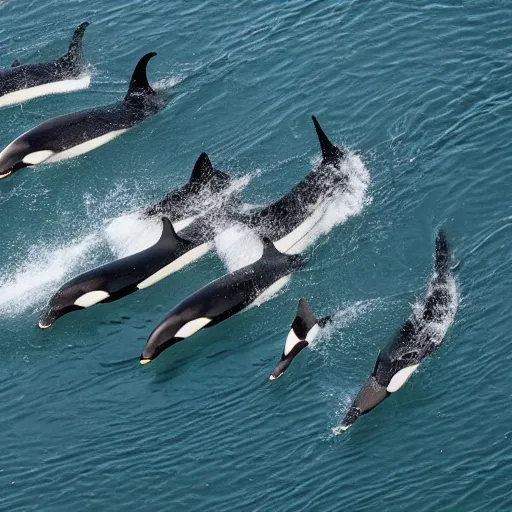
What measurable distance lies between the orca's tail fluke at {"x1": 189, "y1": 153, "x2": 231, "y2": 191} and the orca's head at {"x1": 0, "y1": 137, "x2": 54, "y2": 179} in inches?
152

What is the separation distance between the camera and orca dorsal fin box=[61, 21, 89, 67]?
2845 cm

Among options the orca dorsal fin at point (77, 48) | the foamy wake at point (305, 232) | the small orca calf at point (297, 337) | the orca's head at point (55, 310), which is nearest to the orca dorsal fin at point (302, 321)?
the small orca calf at point (297, 337)

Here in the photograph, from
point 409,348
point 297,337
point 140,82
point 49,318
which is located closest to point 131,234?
point 49,318

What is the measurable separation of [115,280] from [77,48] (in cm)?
931

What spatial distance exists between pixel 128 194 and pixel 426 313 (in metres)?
7.54

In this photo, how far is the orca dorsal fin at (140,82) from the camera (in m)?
26.1

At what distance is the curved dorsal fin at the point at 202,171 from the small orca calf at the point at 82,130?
135 inches

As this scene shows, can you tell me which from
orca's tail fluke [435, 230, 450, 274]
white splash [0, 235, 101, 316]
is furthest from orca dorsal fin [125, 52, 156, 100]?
orca's tail fluke [435, 230, 450, 274]

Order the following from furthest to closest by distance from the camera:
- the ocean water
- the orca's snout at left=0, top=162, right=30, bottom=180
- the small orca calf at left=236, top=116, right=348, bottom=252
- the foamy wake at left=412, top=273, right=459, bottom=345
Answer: the orca's snout at left=0, top=162, right=30, bottom=180
the small orca calf at left=236, top=116, right=348, bottom=252
the foamy wake at left=412, top=273, right=459, bottom=345
the ocean water

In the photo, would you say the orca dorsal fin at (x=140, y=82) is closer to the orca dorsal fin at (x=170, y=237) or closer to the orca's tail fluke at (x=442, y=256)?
the orca dorsal fin at (x=170, y=237)

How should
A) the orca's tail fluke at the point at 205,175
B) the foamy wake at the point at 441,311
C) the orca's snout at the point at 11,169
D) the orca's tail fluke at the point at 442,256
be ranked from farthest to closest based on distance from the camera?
the orca's snout at the point at 11,169 < the orca's tail fluke at the point at 205,175 < the orca's tail fluke at the point at 442,256 < the foamy wake at the point at 441,311

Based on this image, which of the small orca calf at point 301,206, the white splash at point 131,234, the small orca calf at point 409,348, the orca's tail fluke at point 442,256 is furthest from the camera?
the white splash at point 131,234

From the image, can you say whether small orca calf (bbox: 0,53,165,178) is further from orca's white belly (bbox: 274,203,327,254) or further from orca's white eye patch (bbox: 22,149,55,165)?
orca's white belly (bbox: 274,203,327,254)

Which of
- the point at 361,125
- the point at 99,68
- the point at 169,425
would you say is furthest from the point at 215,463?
the point at 99,68
